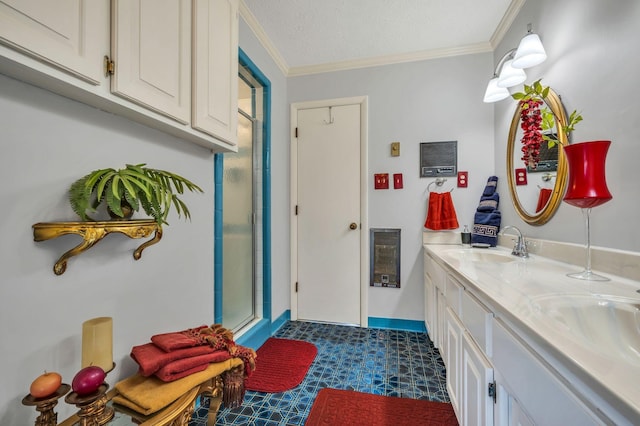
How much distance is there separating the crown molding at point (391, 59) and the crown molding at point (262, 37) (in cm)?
14

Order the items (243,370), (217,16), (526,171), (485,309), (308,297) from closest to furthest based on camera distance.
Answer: (485,309) < (243,370) < (217,16) < (526,171) < (308,297)

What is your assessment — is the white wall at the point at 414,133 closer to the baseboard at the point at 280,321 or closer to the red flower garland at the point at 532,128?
the red flower garland at the point at 532,128

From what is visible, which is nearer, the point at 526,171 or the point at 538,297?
the point at 538,297

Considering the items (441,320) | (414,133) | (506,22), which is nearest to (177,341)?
(441,320)

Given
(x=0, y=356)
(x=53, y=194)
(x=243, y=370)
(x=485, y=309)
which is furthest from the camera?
(x=243, y=370)

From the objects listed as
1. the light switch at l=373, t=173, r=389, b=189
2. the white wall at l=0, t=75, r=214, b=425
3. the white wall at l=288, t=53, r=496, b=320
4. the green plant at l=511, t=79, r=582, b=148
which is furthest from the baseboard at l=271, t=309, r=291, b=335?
the green plant at l=511, t=79, r=582, b=148

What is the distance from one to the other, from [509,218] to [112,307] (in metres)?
2.46

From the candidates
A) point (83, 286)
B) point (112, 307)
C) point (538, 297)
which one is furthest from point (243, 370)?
point (538, 297)

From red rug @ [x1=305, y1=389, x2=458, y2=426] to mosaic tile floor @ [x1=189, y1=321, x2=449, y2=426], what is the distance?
52mm

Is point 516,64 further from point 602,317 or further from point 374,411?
point 374,411

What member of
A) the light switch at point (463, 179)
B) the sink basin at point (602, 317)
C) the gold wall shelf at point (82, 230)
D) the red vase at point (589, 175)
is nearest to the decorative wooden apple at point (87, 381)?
the gold wall shelf at point (82, 230)

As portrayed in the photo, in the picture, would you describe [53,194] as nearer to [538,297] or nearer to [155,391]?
[155,391]

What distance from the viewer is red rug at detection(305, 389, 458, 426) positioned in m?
1.32

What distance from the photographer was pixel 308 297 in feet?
8.47
